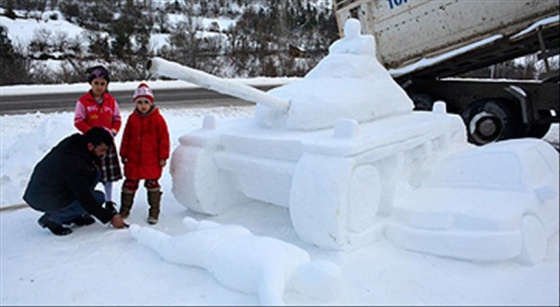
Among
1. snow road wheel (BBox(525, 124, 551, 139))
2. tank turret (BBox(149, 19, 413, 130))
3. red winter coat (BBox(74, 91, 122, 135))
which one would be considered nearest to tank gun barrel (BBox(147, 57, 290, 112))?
tank turret (BBox(149, 19, 413, 130))

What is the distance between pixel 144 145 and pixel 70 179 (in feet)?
1.83

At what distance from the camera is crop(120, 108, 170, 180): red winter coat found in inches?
130

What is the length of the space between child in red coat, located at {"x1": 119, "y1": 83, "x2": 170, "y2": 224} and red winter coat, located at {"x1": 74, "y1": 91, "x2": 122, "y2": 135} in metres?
0.21

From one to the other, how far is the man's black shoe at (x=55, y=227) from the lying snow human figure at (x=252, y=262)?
81 centimetres

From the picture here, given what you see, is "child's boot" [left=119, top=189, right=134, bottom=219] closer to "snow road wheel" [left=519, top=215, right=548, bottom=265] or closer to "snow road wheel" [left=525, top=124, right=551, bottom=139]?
"snow road wheel" [left=519, top=215, right=548, bottom=265]

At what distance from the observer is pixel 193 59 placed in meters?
20.4

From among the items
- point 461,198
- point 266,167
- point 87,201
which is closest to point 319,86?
point 266,167

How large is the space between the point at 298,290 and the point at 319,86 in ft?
4.90

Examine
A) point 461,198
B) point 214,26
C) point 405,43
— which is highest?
point 214,26

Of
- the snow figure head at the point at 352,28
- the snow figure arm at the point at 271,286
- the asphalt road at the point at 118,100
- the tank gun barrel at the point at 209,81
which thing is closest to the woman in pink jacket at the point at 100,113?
the tank gun barrel at the point at 209,81

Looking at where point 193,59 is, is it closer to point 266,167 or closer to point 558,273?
point 266,167

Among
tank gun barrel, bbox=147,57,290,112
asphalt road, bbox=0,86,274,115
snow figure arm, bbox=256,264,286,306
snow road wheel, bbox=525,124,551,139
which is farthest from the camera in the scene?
asphalt road, bbox=0,86,274,115

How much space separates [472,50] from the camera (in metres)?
5.14

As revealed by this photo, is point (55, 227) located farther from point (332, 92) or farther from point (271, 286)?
point (332, 92)
